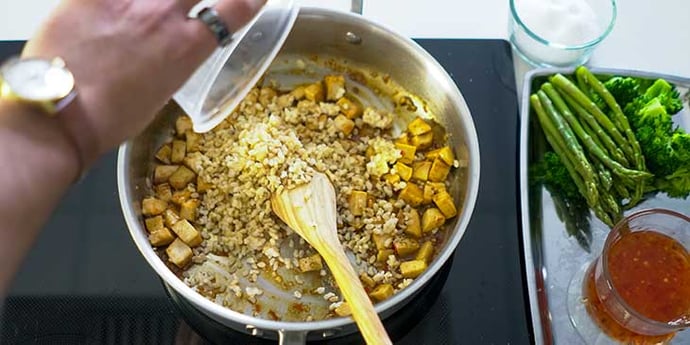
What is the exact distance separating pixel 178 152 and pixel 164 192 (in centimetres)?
7

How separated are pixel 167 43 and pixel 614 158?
0.80 m

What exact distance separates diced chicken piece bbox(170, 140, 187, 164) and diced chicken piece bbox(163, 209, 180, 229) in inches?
3.9

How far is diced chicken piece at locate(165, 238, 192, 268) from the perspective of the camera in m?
1.26

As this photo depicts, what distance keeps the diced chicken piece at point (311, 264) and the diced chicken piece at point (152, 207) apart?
0.24 m

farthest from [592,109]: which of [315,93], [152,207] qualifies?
[152,207]

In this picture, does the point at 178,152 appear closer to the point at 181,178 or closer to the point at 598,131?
the point at 181,178

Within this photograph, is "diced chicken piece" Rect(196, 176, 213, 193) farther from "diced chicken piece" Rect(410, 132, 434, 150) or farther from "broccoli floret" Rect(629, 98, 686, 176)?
"broccoli floret" Rect(629, 98, 686, 176)

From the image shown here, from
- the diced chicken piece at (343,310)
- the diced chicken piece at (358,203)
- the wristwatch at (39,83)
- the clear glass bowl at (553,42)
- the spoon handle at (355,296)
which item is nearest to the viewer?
the wristwatch at (39,83)

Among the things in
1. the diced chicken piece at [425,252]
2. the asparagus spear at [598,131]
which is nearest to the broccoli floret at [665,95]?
the asparagus spear at [598,131]

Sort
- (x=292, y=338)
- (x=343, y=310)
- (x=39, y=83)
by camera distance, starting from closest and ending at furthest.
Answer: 1. (x=39, y=83)
2. (x=292, y=338)
3. (x=343, y=310)

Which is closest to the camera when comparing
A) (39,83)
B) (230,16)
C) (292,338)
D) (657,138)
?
(39,83)

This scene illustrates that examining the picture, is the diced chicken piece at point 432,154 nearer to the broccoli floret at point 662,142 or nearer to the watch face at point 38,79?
the broccoli floret at point 662,142

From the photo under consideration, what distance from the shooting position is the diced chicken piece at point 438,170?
134 centimetres

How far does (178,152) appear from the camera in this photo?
1355mm
